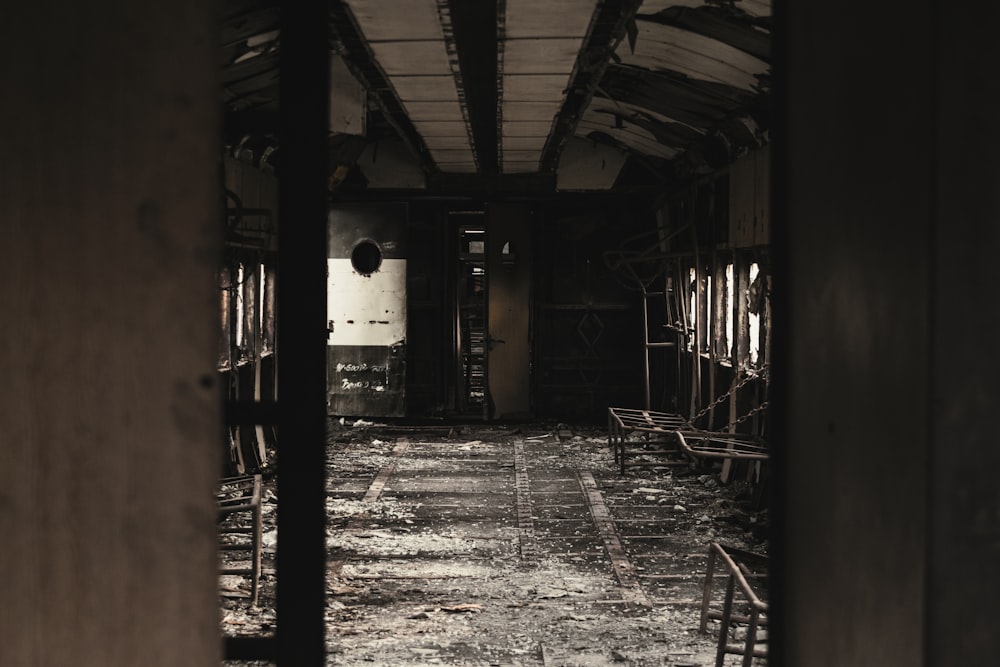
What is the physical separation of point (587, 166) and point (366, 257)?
3507 mm

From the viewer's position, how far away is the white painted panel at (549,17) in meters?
4.84

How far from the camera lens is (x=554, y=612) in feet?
18.2

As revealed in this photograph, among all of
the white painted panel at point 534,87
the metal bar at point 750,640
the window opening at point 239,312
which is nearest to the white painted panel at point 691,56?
the white painted panel at point 534,87

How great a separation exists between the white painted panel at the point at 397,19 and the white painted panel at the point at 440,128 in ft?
9.54

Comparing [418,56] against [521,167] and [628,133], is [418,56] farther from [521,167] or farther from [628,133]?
[628,133]

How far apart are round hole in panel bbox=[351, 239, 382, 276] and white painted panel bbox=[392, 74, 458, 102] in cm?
622

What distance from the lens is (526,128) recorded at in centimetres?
868
